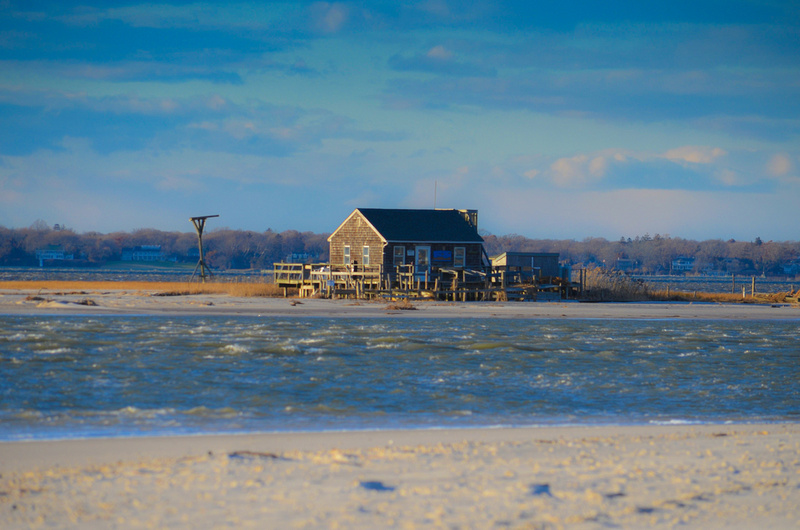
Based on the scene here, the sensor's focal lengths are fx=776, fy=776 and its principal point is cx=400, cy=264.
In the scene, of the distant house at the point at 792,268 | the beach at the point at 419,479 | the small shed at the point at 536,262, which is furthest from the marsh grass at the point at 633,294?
the distant house at the point at 792,268

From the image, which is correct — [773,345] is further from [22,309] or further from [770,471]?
[22,309]

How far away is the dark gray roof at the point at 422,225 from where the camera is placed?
47.3m

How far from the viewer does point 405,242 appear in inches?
1844

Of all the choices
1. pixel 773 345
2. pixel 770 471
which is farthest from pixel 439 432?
pixel 773 345

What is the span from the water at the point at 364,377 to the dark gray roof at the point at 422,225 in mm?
18909

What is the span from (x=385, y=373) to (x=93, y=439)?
26.7 ft

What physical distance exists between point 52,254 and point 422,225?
159 meters

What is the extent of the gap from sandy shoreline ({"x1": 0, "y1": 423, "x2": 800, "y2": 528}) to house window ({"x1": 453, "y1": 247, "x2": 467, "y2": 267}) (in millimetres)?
36506

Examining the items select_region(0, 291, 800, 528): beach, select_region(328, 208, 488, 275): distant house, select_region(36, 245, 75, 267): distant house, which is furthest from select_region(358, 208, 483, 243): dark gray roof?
select_region(36, 245, 75, 267): distant house

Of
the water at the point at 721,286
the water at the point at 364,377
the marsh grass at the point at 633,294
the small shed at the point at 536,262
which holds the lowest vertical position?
the water at the point at 721,286

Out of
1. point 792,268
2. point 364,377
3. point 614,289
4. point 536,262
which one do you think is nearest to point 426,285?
point 536,262

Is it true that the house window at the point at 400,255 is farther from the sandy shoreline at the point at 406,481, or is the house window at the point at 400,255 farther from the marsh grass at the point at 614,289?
the sandy shoreline at the point at 406,481

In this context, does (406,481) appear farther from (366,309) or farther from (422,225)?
(422,225)

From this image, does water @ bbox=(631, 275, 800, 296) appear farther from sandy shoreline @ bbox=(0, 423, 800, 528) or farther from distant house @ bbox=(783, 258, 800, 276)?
distant house @ bbox=(783, 258, 800, 276)
